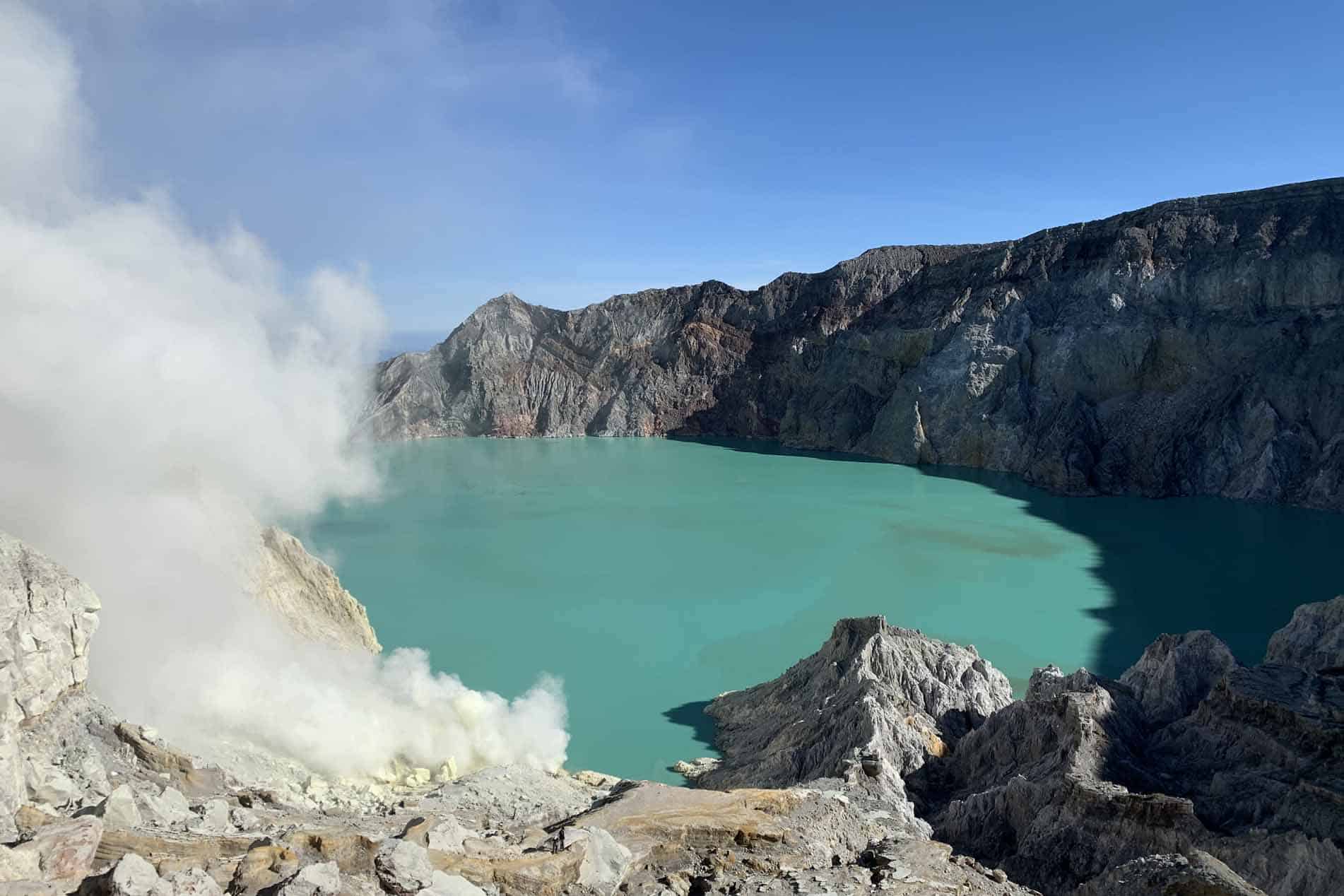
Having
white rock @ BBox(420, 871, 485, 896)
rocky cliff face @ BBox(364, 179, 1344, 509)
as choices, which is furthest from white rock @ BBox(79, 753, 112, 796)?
rocky cliff face @ BBox(364, 179, 1344, 509)

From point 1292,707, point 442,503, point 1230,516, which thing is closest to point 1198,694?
point 1292,707

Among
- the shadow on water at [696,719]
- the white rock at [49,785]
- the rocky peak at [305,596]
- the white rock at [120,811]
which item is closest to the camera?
the white rock at [120,811]

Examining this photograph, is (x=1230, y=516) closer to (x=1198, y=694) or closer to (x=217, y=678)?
(x=1198, y=694)

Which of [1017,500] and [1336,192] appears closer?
[1017,500]

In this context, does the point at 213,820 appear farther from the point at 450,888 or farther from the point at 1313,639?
the point at 1313,639

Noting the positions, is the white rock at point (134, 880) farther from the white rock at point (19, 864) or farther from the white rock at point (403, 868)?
the white rock at point (403, 868)

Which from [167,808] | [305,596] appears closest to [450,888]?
[167,808]

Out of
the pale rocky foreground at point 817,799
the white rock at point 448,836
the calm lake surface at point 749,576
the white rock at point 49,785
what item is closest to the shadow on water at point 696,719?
the calm lake surface at point 749,576
